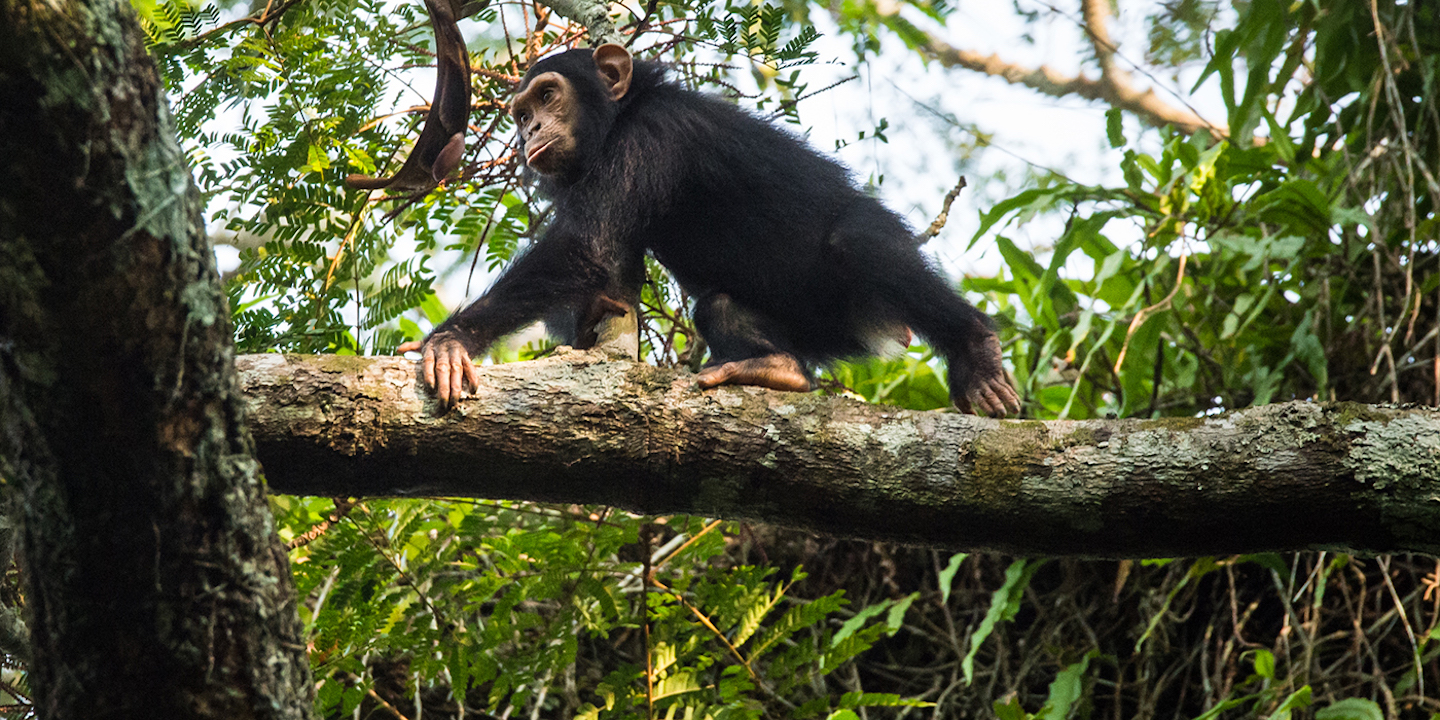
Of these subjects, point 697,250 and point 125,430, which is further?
point 697,250

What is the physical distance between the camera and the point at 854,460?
8.44 feet

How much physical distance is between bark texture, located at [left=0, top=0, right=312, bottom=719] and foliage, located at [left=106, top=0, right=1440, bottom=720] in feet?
5.10

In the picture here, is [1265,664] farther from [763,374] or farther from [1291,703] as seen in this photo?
[763,374]

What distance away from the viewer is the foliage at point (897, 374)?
329 cm

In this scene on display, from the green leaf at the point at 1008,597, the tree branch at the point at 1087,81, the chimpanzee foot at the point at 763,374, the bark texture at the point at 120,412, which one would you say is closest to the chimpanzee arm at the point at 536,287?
the chimpanzee foot at the point at 763,374

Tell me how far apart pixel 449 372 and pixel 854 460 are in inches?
38.5

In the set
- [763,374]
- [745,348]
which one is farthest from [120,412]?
[745,348]

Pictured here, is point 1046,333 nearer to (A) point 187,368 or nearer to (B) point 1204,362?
(B) point 1204,362

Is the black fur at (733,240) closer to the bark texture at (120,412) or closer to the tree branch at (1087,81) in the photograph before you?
the bark texture at (120,412)

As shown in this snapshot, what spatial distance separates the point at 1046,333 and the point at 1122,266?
21.5 inches

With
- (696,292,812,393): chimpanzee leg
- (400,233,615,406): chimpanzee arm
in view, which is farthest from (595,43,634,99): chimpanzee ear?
(696,292,812,393): chimpanzee leg

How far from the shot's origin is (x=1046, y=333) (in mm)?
4844

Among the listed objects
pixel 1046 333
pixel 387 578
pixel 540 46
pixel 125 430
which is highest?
pixel 540 46

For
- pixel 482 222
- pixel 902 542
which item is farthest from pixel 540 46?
pixel 902 542
